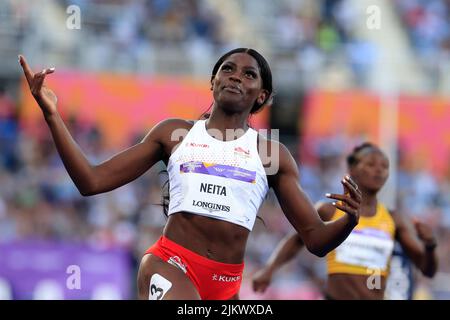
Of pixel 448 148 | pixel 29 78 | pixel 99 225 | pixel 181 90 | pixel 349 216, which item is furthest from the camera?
pixel 448 148

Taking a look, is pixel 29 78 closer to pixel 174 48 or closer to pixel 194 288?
pixel 194 288

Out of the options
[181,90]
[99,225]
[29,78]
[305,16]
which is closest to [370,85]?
[305,16]

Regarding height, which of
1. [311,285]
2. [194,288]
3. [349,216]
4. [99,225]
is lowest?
[311,285]

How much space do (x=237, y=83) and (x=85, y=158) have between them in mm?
1077

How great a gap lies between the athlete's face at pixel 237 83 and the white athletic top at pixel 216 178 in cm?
24

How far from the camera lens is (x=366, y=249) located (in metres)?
8.06

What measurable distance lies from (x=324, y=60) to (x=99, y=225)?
20.2 feet

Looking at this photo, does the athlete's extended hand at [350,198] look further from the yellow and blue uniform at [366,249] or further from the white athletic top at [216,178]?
the yellow and blue uniform at [366,249]

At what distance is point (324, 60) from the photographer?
18.1 m

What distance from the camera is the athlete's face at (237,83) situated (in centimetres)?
569

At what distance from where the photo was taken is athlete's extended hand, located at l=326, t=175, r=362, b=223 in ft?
17.5

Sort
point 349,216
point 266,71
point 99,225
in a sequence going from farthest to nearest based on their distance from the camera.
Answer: point 99,225 → point 266,71 → point 349,216

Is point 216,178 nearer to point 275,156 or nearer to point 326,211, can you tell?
point 275,156

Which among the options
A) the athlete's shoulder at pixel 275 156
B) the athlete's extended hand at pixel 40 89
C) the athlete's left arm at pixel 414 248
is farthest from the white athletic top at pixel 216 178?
the athlete's left arm at pixel 414 248
